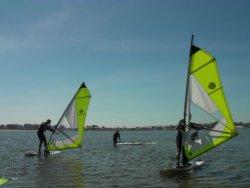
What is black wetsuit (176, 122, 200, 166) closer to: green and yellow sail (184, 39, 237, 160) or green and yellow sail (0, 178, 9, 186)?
green and yellow sail (184, 39, 237, 160)

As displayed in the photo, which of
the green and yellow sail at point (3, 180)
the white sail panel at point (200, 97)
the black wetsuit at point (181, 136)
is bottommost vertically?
the green and yellow sail at point (3, 180)

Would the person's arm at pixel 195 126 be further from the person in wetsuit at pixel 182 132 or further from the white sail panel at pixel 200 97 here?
the white sail panel at pixel 200 97

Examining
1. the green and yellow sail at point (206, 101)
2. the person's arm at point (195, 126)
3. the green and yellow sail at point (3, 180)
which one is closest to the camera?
the green and yellow sail at point (3, 180)

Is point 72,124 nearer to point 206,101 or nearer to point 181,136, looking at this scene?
point 181,136

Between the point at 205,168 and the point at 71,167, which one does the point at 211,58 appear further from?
the point at 71,167

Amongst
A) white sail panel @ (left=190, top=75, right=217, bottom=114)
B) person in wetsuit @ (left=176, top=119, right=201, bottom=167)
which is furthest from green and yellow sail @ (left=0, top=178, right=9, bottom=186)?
white sail panel @ (left=190, top=75, right=217, bottom=114)

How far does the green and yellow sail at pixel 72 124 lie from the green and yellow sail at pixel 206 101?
494 inches

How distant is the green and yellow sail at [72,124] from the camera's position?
99.1ft

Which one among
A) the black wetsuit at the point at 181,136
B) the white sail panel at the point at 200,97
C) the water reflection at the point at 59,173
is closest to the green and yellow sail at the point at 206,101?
the white sail panel at the point at 200,97

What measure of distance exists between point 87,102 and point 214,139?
1319 cm

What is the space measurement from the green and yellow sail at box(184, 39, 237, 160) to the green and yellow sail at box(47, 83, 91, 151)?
41.2 feet

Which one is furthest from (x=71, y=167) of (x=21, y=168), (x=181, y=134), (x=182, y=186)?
(x=182, y=186)

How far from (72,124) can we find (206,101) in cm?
1334

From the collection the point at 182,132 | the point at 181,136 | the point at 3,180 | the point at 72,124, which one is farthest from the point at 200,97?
the point at 72,124
